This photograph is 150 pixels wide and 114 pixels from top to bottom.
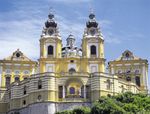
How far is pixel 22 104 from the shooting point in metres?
86.6

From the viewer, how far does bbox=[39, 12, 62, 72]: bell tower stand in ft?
316

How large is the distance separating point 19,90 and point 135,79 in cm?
2890

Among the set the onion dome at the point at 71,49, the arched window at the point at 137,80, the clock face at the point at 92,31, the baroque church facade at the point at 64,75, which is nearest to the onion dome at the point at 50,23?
the baroque church facade at the point at 64,75

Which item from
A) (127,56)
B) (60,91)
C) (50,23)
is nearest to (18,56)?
(50,23)

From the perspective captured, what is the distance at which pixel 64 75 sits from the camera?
83562 millimetres

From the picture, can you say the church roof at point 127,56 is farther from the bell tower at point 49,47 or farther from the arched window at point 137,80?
the bell tower at point 49,47

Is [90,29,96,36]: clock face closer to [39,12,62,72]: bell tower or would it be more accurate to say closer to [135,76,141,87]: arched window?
[39,12,62,72]: bell tower

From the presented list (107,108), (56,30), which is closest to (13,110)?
(56,30)

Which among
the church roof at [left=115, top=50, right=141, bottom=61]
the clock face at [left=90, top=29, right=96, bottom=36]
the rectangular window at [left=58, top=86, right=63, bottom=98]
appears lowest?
the rectangular window at [left=58, top=86, right=63, bottom=98]

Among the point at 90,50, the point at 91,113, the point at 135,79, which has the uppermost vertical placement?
the point at 90,50

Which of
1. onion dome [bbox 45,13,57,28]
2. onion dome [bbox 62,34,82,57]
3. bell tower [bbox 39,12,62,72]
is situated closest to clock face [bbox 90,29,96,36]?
onion dome [bbox 62,34,82,57]

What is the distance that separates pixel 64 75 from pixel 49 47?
15.6m

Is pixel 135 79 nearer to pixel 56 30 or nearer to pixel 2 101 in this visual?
pixel 56 30

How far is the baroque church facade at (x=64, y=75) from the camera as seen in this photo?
81938mm
